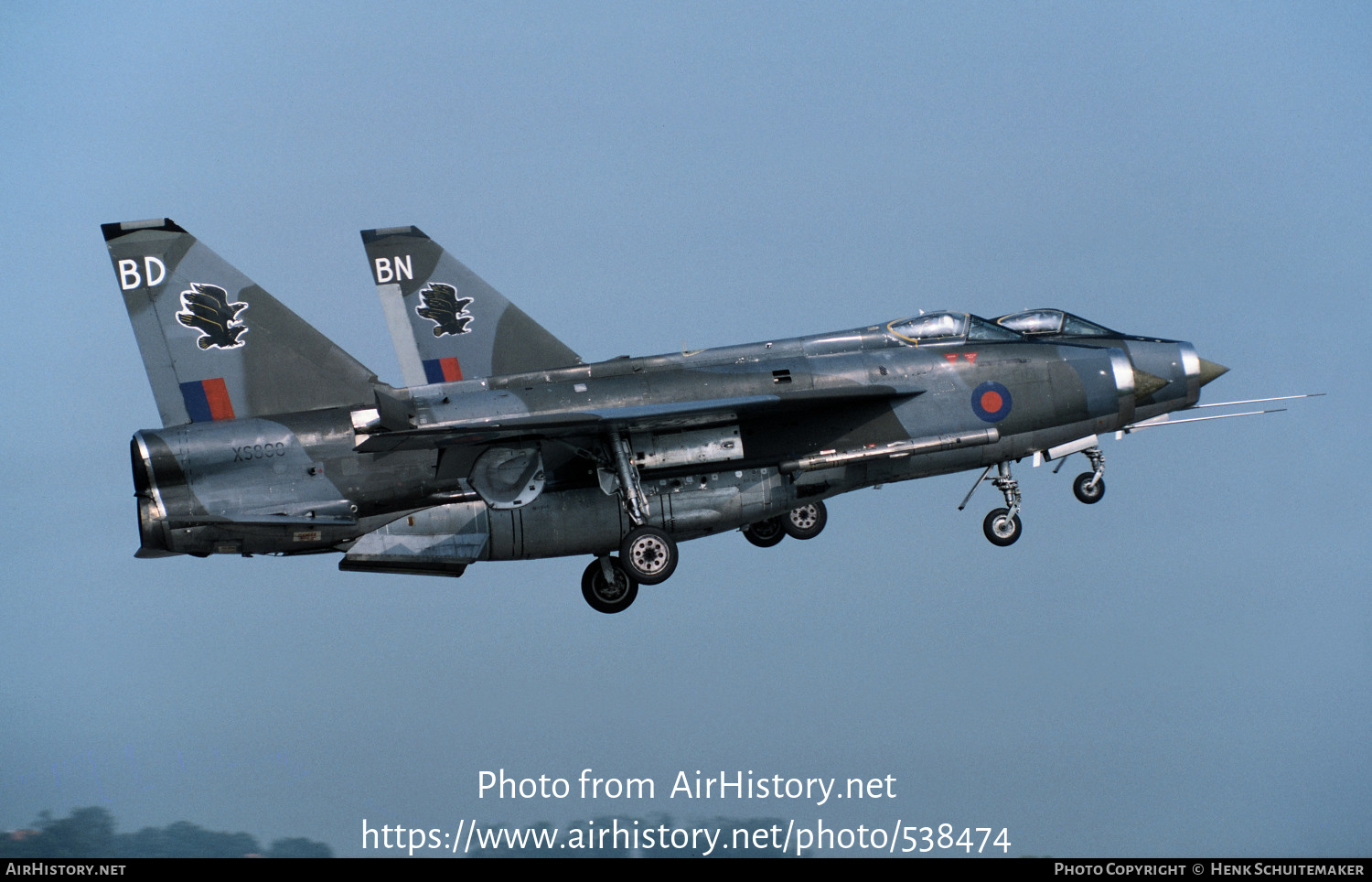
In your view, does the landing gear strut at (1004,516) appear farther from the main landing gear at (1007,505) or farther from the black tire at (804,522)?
the black tire at (804,522)

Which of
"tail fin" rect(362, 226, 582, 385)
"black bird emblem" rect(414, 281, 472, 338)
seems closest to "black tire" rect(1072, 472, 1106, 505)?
"tail fin" rect(362, 226, 582, 385)

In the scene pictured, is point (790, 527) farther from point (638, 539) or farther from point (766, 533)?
point (638, 539)

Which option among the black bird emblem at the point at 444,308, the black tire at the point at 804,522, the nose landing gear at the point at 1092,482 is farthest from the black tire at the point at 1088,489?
the black bird emblem at the point at 444,308

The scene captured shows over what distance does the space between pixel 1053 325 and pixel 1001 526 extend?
3.04 m

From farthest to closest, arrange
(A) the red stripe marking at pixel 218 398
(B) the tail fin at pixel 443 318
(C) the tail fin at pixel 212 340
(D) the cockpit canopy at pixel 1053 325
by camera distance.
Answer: (B) the tail fin at pixel 443 318, (D) the cockpit canopy at pixel 1053 325, (C) the tail fin at pixel 212 340, (A) the red stripe marking at pixel 218 398

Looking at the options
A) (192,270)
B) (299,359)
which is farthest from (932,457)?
(192,270)

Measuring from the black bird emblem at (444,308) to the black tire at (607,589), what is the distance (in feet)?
15.5

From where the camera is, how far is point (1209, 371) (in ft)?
79.6

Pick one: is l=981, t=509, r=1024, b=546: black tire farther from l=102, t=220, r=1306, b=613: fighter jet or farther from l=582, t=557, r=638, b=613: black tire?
l=582, t=557, r=638, b=613: black tire

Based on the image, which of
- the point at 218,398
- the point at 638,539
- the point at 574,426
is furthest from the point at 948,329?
the point at 218,398

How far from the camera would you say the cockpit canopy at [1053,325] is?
24.4 m

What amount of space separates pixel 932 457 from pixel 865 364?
1.68m
